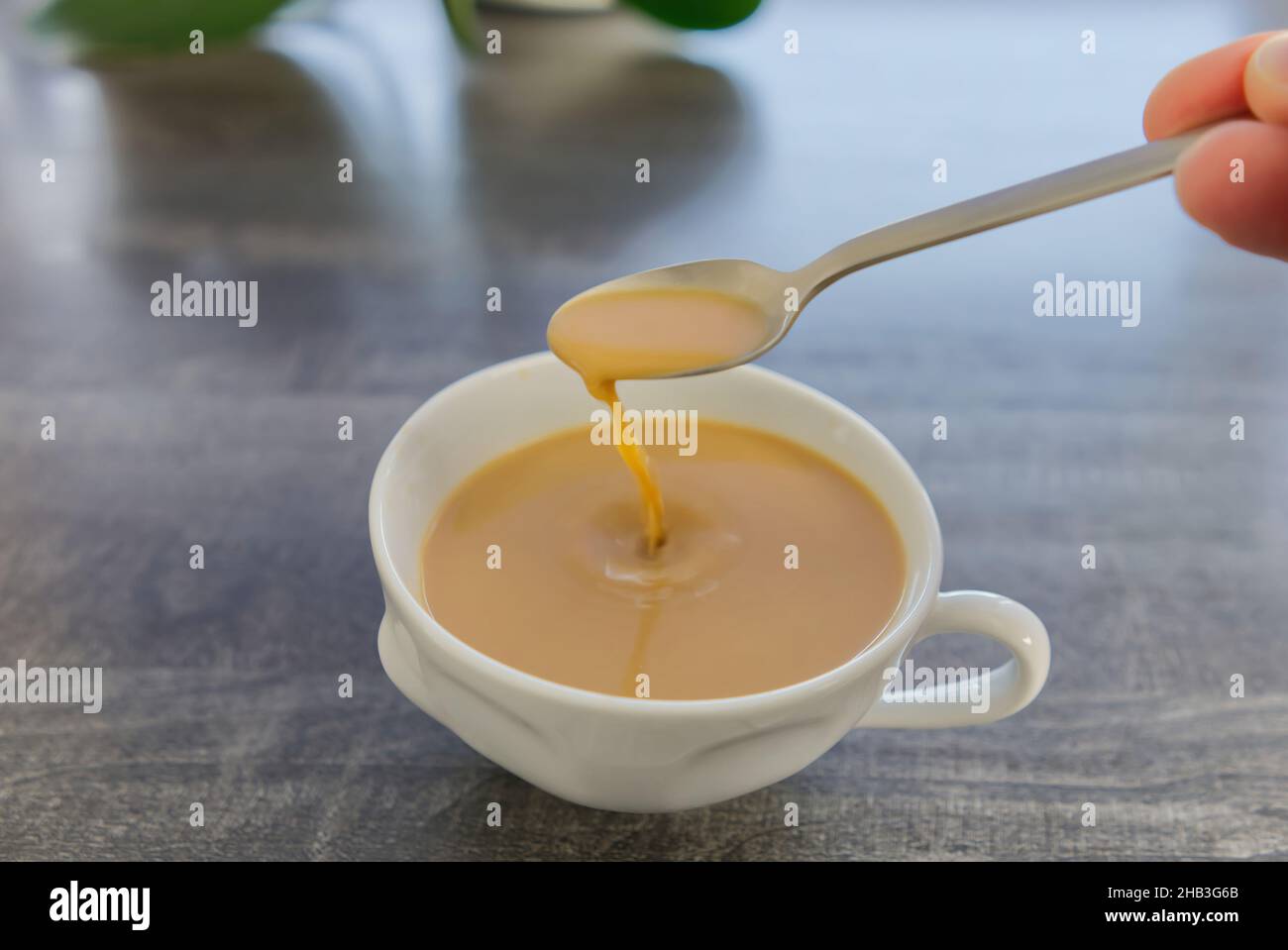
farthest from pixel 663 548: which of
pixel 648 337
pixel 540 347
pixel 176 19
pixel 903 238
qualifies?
pixel 176 19

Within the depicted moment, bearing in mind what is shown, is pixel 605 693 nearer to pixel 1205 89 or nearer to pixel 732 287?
pixel 732 287

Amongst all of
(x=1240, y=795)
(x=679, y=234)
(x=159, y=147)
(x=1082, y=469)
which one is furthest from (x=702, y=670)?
(x=159, y=147)

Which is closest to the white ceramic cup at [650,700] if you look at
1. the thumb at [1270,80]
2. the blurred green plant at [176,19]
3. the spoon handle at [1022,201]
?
the spoon handle at [1022,201]

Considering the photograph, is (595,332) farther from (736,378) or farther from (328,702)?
(328,702)

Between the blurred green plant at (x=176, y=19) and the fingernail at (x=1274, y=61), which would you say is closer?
the fingernail at (x=1274, y=61)

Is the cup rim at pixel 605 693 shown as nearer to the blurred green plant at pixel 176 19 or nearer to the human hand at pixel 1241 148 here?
the human hand at pixel 1241 148

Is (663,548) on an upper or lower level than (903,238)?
lower
